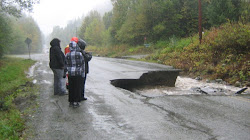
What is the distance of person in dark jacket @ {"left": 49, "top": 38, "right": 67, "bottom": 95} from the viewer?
6.93 meters

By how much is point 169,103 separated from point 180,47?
14212 mm

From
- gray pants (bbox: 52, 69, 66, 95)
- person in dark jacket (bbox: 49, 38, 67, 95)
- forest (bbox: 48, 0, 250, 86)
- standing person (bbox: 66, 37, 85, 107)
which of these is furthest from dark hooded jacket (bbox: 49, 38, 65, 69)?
forest (bbox: 48, 0, 250, 86)

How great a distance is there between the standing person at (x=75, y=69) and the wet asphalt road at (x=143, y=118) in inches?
13.2

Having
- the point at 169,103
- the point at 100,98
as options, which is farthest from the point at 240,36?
the point at 100,98

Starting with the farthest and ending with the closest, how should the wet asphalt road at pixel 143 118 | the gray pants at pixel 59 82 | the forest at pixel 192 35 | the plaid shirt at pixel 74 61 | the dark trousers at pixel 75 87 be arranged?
1. the forest at pixel 192 35
2. the gray pants at pixel 59 82
3. the dark trousers at pixel 75 87
4. the plaid shirt at pixel 74 61
5. the wet asphalt road at pixel 143 118

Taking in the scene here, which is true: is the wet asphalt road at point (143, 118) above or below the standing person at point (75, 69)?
below

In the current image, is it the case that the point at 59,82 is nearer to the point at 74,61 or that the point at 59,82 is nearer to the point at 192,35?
the point at 74,61

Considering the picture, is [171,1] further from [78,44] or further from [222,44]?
[78,44]

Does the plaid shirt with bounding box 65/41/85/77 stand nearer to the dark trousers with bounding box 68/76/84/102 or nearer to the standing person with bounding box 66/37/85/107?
the standing person with bounding box 66/37/85/107

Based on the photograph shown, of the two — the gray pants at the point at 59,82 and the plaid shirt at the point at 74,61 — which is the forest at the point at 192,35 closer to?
the plaid shirt at the point at 74,61

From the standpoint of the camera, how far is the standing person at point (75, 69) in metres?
5.47

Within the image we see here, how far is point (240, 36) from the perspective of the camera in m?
11.4

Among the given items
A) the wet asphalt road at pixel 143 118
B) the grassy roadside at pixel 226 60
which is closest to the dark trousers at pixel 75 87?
the wet asphalt road at pixel 143 118

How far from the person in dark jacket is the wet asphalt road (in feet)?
1.16
